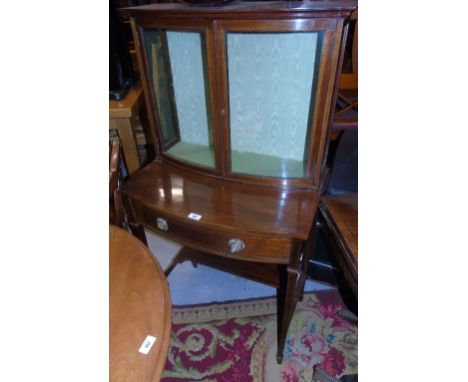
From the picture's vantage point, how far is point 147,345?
0.58 metres

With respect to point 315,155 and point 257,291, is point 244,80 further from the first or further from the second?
point 257,291

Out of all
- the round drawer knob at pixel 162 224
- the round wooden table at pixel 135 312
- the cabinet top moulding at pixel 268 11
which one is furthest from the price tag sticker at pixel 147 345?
the cabinet top moulding at pixel 268 11

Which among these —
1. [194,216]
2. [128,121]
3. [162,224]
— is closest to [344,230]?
[194,216]

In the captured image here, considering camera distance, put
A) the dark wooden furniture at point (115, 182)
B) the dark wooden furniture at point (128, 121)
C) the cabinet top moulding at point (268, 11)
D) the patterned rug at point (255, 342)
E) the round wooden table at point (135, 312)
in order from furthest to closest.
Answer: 1. the dark wooden furniture at point (128, 121)
2. the patterned rug at point (255, 342)
3. the dark wooden furniture at point (115, 182)
4. the cabinet top moulding at point (268, 11)
5. the round wooden table at point (135, 312)

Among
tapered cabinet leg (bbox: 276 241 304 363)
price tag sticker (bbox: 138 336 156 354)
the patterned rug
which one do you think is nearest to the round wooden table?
price tag sticker (bbox: 138 336 156 354)

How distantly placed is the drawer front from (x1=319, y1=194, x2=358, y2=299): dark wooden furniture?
0.18 m

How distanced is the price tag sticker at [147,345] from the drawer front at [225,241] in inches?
18.1

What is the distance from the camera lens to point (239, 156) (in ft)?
3.95

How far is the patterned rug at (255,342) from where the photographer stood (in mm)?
1304

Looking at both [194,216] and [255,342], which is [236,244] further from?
[255,342]

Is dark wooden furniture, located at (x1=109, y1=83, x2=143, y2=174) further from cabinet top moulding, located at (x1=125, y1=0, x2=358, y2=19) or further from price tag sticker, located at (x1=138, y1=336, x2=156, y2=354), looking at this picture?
price tag sticker, located at (x1=138, y1=336, x2=156, y2=354)

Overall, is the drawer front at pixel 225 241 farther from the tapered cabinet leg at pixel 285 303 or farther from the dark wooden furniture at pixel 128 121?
the dark wooden furniture at pixel 128 121
